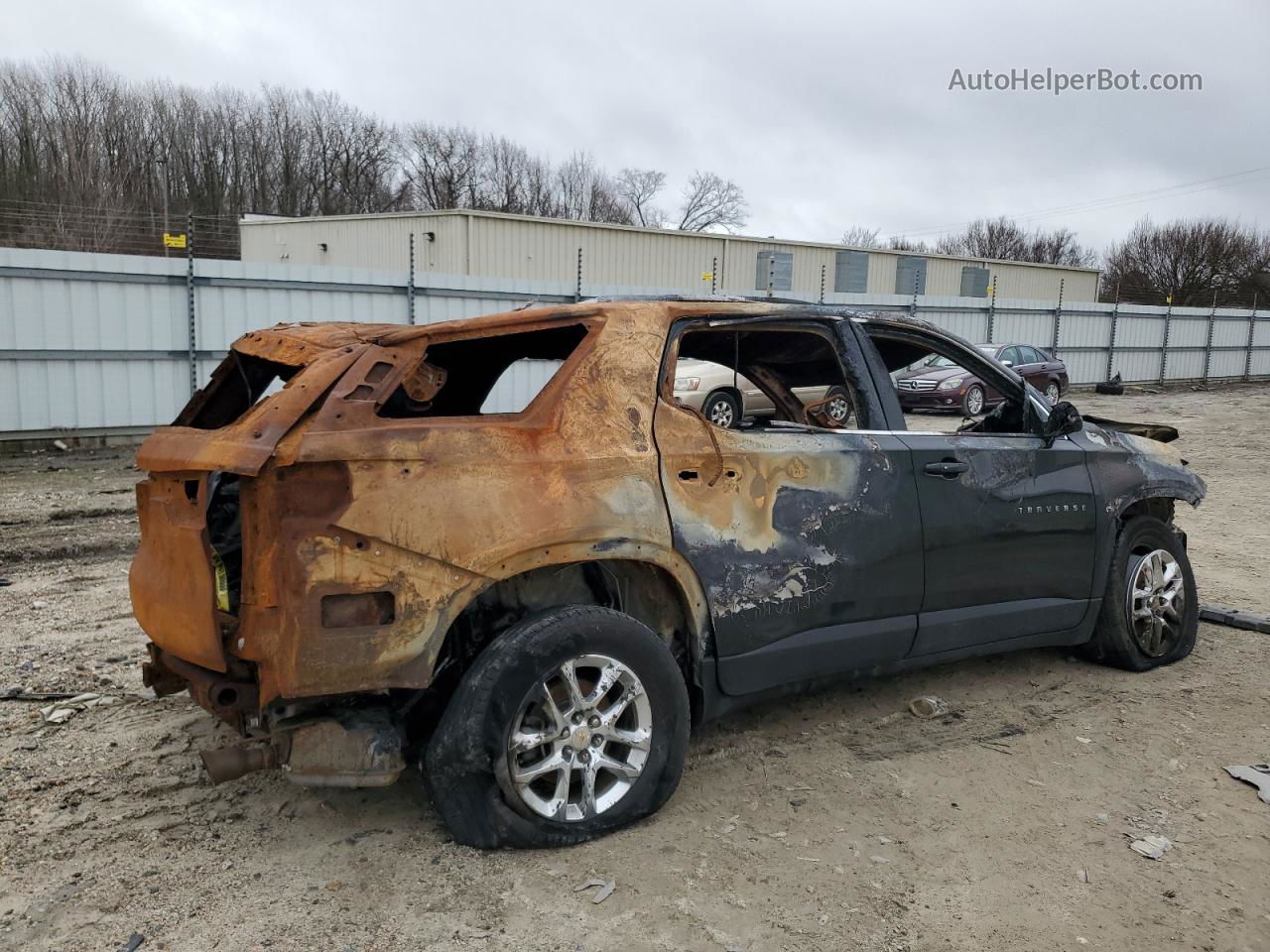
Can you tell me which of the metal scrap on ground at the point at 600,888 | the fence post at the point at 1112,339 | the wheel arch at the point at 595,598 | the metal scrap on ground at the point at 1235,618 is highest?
the fence post at the point at 1112,339

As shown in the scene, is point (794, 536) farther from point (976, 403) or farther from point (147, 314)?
point (147, 314)

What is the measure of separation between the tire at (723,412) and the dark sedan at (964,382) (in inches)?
27.4

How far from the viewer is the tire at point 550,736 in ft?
9.62

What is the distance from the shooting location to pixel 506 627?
3236mm

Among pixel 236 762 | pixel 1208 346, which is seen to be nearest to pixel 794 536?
pixel 236 762

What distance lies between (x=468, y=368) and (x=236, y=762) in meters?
1.87

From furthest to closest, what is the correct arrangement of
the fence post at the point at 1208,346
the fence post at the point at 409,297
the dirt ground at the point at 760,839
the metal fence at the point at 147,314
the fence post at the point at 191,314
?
the fence post at the point at 1208,346 < the fence post at the point at 409,297 < the fence post at the point at 191,314 < the metal fence at the point at 147,314 < the dirt ground at the point at 760,839

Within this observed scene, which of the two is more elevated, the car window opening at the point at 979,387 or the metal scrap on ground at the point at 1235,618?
→ the car window opening at the point at 979,387

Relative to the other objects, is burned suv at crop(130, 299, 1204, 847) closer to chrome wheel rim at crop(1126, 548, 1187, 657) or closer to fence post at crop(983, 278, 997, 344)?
chrome wheel rim at crop(1126, 548, 1187, 657)

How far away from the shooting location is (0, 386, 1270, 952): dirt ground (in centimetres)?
271

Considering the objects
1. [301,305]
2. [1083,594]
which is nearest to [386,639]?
[1083,594]

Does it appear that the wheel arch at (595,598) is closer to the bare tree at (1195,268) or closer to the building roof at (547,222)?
the building roof at (547,222)

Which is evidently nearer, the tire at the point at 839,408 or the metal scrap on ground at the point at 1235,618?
the tire at the point at 839,408

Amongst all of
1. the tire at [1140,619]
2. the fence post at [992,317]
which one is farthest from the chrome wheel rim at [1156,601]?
the fence post at [992,317]
